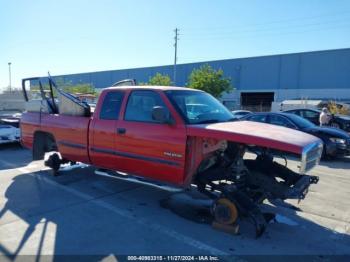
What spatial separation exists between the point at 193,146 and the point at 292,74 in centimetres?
4423

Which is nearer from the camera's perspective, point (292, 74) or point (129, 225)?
point (129, 225)

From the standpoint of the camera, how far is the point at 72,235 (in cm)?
423

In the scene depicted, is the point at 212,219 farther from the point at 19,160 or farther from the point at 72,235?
the point at 19,160

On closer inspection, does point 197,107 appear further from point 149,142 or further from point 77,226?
point 77,226

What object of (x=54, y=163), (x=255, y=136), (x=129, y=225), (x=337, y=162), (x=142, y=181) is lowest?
(x=337, y=162)

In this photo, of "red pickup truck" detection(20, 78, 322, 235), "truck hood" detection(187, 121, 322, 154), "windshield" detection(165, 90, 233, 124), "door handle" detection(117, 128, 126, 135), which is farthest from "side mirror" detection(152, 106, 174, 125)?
"door handle" detection(117, 128, 126, 135)

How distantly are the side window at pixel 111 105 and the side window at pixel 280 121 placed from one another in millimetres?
6837

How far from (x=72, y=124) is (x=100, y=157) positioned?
982mm

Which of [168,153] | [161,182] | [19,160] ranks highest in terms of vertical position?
[168,153]

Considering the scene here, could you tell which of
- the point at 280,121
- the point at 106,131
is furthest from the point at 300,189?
the point at 280,121

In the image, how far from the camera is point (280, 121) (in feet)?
36.5

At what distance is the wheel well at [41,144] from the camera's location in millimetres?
7355

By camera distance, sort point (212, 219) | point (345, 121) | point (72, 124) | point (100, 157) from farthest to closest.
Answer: point (345, 121) → point (72, 124) → point (100, 157) → point (212, 219)

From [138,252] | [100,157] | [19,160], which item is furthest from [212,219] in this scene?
[19,160]
